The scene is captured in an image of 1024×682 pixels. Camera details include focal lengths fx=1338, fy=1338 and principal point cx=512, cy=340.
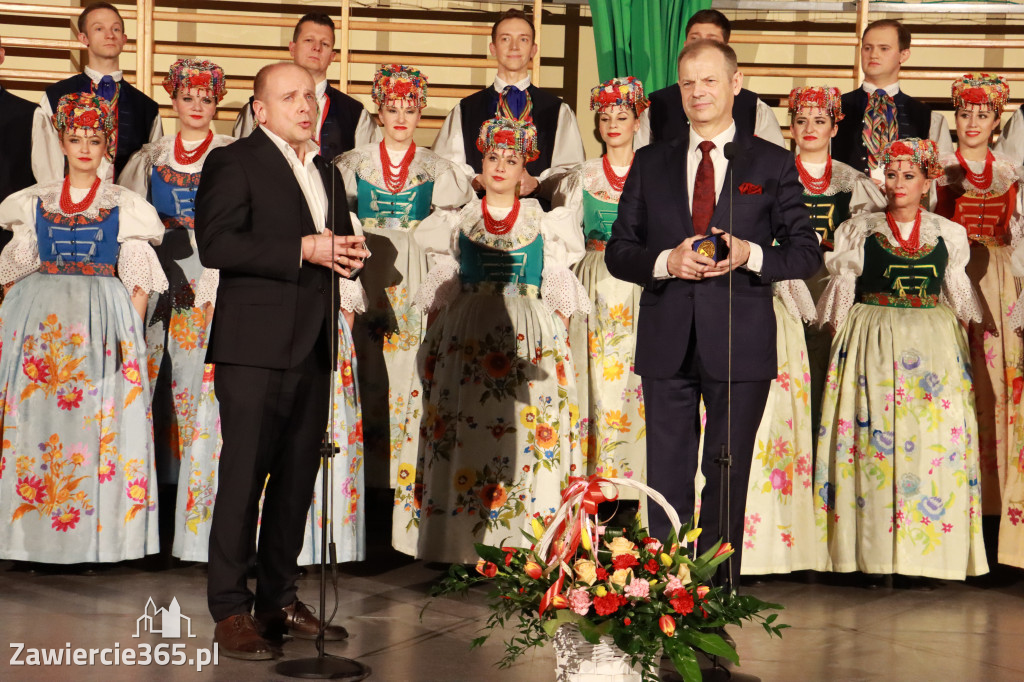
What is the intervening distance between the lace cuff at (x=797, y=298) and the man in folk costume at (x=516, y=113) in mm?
1068

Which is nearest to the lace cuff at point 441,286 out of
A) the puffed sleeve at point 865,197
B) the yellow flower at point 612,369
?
the yellow flower at point 612,369

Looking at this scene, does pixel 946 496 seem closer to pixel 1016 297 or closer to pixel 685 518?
pixel 1016 297

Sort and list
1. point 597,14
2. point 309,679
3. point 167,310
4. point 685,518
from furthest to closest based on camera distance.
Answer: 1. point 597,14
2. point 167,310
3. point 685,518
4. point 309,679

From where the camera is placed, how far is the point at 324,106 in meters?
5.02

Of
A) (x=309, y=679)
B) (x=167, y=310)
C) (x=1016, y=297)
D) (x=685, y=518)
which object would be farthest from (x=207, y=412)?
(x=1016, y=297)

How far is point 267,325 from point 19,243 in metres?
1.40

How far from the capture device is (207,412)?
3.99 m

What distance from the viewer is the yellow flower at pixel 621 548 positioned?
2.55m

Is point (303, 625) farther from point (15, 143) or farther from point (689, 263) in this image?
point (15, 143)

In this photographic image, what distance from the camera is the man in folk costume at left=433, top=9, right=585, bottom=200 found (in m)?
5.01

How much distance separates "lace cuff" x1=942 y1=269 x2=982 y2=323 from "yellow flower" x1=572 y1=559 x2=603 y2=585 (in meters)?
2.23

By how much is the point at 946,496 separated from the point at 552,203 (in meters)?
1.63

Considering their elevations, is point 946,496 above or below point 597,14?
below

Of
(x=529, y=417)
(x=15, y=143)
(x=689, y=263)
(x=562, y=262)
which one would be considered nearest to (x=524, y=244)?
(x=562, y=262)
